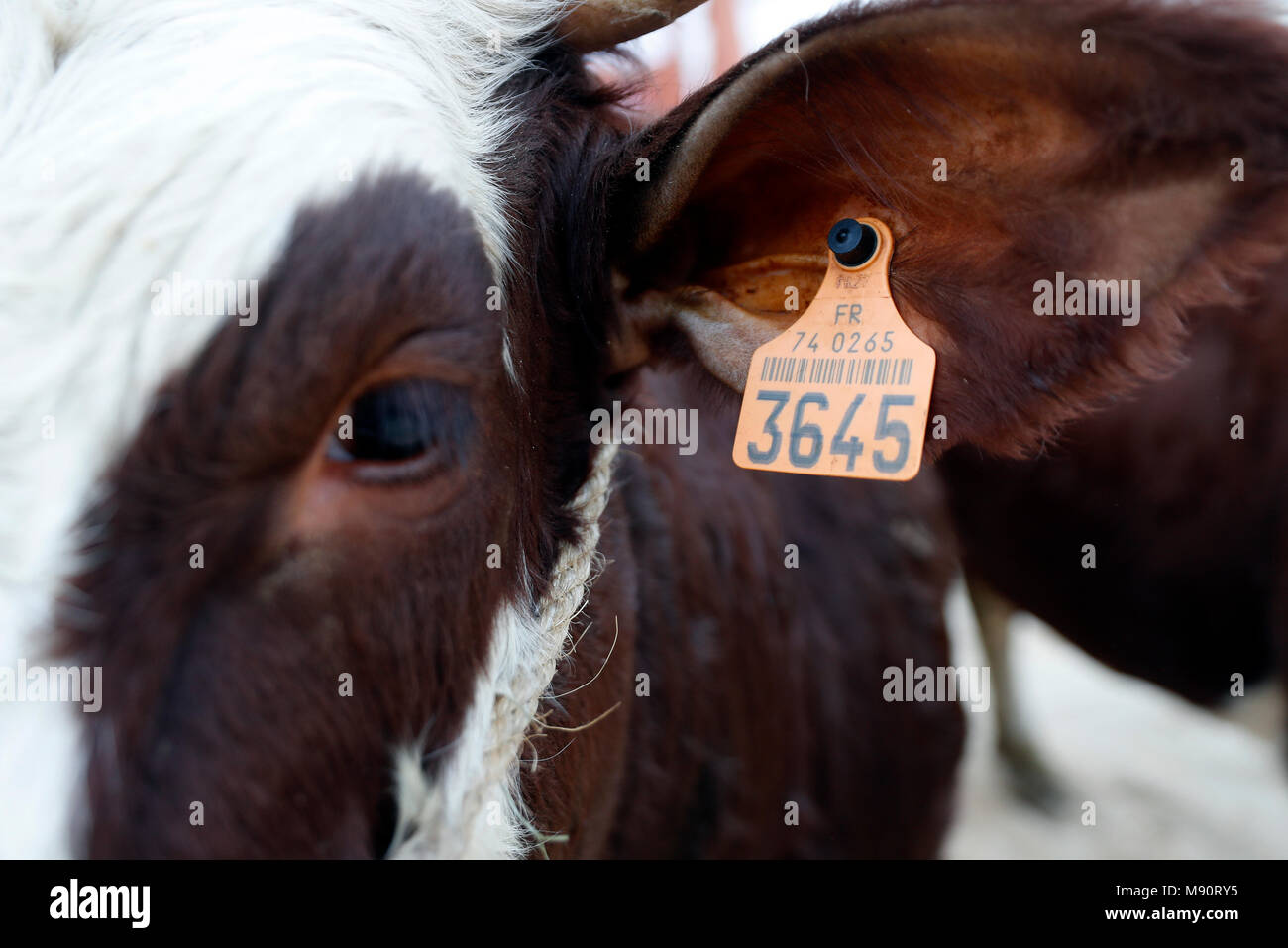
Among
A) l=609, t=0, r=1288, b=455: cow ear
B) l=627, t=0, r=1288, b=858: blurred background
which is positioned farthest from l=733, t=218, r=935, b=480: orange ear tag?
l=627, t=0, r=1288, b=858: blurred background

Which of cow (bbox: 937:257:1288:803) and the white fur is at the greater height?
cow (bbox: 937:257:1288:803)

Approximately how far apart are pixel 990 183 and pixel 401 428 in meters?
0.81

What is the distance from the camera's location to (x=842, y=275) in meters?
1.41

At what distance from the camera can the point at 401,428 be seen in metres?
1.16

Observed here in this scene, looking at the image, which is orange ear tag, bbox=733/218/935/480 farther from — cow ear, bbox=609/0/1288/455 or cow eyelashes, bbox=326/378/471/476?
cow eyelashes, bbox=326/378/471/476

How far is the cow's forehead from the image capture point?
98 cm

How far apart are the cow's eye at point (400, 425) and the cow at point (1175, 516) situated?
2186mm

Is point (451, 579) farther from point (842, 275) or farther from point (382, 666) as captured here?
point (842, 275)

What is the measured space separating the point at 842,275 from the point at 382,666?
78 centimetres

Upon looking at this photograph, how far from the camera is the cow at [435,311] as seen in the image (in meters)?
1.00

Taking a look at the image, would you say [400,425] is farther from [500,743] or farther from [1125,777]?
[1125,777]

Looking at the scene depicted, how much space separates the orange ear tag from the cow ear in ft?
0.16

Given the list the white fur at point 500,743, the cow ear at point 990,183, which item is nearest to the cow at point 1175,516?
the cow ear at point 990,183

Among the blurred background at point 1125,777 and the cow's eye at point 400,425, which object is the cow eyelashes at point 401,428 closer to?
the cow's eye at point 400,425
